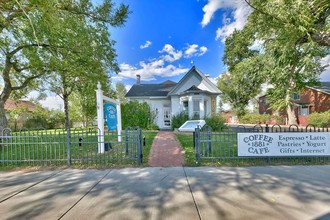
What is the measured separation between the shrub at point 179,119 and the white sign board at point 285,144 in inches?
443

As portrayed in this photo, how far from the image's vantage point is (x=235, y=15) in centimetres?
885

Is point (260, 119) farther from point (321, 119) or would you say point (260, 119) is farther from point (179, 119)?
point (179, 119)

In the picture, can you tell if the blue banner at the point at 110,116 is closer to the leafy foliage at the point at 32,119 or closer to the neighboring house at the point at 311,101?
the leafy foliage at the point at 32,119

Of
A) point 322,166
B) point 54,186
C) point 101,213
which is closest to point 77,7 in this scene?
point 54,186

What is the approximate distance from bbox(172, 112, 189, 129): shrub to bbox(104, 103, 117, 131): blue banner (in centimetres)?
949

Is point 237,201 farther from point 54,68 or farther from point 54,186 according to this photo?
point 54,68

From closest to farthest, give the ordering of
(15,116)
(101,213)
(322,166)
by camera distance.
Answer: (101,213) < (322,166) < (15,116)

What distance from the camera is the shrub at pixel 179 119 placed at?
17.6m

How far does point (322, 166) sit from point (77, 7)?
41.6ft

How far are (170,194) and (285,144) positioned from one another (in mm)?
4558

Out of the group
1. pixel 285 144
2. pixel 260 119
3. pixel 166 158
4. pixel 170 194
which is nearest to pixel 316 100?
pixel 260 119

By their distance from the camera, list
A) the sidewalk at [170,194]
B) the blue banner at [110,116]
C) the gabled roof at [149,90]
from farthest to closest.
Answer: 1. the gabled roof at [149,90]
2. the blue banner at [110,116]
3. the sidewalk at [170,194]

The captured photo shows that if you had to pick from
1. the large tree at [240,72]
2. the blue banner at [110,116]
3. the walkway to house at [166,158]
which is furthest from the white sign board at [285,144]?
the large tree at [240,72]

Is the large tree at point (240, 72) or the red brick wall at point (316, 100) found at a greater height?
the large tree at point (240, 72)
